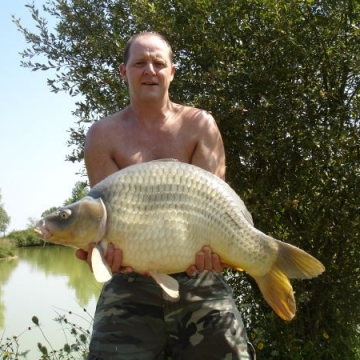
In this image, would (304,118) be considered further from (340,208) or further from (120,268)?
(120,268)

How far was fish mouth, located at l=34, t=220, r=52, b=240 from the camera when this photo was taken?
191 centimetres

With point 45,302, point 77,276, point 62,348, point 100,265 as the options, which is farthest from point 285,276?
point 77,276

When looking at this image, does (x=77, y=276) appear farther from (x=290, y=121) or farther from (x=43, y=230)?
(x=43, y=230)

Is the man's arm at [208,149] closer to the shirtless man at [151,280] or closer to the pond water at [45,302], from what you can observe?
the shirtless man at [151,280]

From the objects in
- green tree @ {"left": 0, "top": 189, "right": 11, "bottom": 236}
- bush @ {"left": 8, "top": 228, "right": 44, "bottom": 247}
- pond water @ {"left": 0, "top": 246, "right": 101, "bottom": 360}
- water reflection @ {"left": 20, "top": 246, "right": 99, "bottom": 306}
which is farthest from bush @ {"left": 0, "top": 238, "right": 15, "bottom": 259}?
green tree @ {"left": 0, "top": 189, "right": 11, "bottom": 236}

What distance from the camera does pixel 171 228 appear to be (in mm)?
1852

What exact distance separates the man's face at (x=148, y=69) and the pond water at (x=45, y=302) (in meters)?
2.68

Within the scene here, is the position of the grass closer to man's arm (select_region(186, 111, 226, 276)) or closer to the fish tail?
man's arm (select_region(186, 111, 226, 276))

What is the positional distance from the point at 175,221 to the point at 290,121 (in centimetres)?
189

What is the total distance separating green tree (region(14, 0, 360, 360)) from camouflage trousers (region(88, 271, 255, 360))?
131cm

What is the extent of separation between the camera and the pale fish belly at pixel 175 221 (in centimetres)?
Result: 186

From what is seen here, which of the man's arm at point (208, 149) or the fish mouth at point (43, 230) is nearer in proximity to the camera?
the fish mouth at point (43, 230)

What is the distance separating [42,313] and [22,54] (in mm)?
5773

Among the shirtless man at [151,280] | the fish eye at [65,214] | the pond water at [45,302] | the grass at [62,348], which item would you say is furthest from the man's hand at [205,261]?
the pond water at [45,302]
